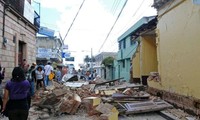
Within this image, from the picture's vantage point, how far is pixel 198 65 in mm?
7258

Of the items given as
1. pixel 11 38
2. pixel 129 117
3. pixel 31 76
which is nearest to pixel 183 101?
pixel 129 117

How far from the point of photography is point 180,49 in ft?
28.1

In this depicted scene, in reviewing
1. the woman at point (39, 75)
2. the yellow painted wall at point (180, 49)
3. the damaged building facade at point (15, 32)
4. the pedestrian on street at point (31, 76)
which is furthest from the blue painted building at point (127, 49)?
the yellow painted wall at point (180, 49)

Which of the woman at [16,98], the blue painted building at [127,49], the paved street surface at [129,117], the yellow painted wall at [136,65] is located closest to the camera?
the woman at [16,98]

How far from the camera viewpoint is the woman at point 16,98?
4.99 m

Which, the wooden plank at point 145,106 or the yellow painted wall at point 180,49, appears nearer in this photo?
the yellow painted wall at point 180,49

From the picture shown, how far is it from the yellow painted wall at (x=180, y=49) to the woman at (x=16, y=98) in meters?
4.70

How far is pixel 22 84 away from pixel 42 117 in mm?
3170

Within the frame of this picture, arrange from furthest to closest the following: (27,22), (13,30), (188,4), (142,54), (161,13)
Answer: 1. (142,54)
2. (27,22)
3. (13,30)
4. (161,13)
5. (188,4)

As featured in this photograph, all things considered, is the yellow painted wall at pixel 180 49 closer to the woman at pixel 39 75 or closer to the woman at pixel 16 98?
the woman at pixel 16 98

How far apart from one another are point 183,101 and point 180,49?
5.50ft

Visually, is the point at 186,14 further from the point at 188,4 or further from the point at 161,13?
the point at 161,13

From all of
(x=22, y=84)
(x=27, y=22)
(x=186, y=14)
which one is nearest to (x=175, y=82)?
(x=186, y=14)

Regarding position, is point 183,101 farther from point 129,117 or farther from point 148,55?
point 148,55
